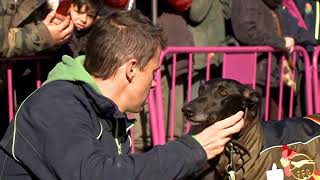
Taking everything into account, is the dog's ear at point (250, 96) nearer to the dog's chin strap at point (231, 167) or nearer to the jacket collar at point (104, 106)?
the dog's chin strap at point (231, 167)

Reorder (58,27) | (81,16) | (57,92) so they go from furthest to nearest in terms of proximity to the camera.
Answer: (81,16) → (58,27) → (57,92)

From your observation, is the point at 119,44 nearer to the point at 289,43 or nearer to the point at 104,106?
the point at 104,106

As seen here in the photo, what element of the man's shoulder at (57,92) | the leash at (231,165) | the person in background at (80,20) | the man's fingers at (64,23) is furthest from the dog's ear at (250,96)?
the man's shoulder at (57,92)

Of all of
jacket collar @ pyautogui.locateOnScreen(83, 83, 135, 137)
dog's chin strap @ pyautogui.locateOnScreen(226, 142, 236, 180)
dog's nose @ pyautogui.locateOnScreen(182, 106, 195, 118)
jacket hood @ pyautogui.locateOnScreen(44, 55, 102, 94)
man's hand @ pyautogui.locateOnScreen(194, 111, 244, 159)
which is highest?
jacket hood @ pyautogui.locateOnScreen(44, 55, 102, 94)

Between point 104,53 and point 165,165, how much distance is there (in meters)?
0.50

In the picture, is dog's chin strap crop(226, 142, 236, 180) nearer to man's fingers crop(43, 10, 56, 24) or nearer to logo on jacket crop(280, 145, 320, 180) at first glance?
logo on jacket crop(280, 145, 320, 180)

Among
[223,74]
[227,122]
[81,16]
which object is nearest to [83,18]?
[81,16]

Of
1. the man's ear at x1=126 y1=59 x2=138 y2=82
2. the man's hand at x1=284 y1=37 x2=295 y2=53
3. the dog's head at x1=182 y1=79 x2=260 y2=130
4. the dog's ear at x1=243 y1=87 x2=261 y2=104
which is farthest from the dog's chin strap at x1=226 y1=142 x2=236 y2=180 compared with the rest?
the man's hand at x1=284 y1=37 x2=295 y2=53

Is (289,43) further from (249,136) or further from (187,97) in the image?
(249,136)

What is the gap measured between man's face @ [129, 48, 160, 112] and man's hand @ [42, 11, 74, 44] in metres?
1.28

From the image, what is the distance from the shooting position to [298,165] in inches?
137

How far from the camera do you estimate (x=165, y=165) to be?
2.11m

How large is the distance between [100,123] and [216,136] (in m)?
0.45

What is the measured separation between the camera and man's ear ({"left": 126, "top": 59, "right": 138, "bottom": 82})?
2.31 meters
